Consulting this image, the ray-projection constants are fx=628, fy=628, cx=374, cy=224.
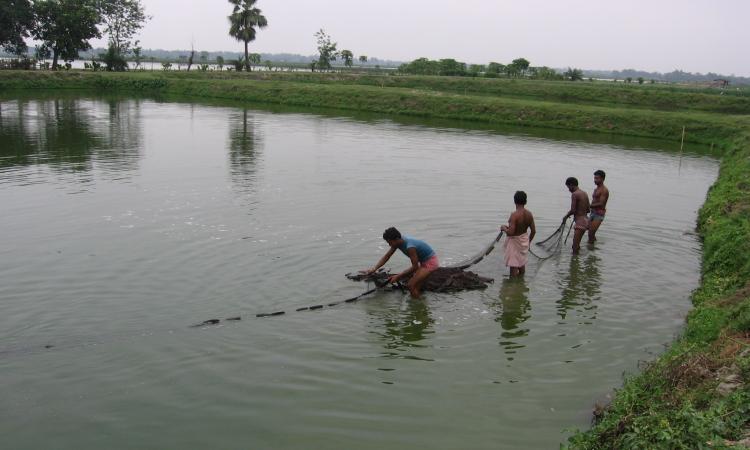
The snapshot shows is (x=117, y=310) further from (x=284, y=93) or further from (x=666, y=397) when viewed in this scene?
(x=284, y=93)

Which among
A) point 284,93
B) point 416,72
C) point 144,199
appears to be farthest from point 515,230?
point 416,72

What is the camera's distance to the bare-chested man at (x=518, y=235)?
36.0ft

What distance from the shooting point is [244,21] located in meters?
68.9

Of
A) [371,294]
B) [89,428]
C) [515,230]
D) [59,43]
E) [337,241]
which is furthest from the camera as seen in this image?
[59,43]

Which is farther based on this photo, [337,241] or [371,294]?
[337,241]

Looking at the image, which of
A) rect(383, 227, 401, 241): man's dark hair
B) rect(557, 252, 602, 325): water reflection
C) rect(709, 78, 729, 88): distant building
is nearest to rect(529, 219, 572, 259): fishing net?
rect(557, 252, 602, 325): water reflection

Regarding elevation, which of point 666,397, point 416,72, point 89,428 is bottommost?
point 89,428

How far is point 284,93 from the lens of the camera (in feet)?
170

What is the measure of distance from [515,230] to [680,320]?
2.96 m

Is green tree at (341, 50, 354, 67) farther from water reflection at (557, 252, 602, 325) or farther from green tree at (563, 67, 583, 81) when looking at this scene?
water reflection at (557, 252, 602, 325)

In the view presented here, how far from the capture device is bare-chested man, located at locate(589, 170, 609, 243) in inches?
515

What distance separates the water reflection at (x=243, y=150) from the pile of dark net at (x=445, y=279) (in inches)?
326

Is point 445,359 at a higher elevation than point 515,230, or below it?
below

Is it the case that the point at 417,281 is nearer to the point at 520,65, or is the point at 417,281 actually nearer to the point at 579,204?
the point at 579,204
